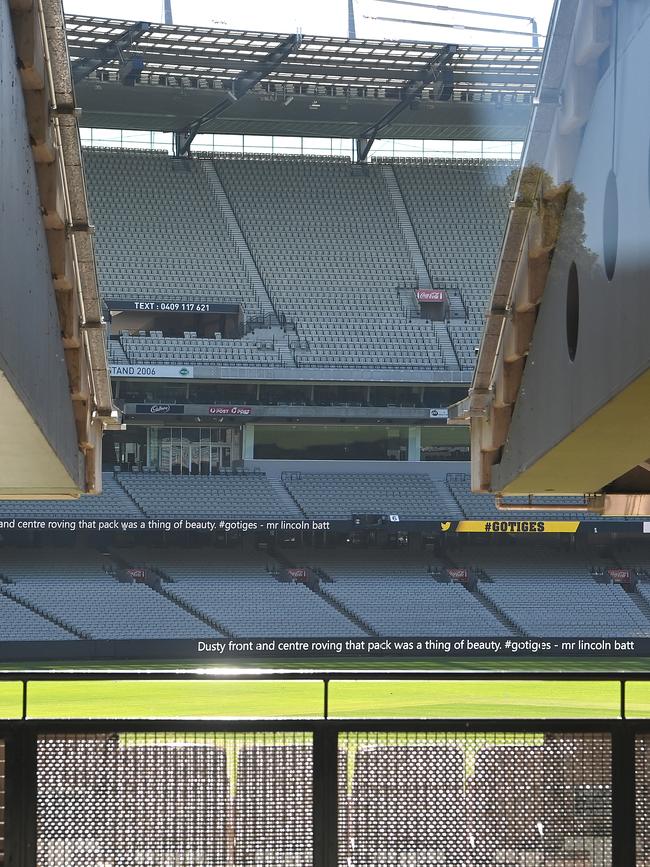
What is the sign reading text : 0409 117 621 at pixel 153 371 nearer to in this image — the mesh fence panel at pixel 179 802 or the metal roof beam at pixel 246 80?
the metal roof beam at pixel 246 80

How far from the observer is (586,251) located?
16.4 ft

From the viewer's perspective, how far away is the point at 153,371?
1640 inches

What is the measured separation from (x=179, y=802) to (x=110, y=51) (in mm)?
37142

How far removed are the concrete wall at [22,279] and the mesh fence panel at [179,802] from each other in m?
1.45

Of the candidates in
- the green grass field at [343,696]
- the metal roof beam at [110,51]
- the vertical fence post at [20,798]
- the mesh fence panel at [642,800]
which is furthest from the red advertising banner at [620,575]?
the vertical fence post at [20,798]

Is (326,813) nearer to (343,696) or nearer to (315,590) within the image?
(343,696)

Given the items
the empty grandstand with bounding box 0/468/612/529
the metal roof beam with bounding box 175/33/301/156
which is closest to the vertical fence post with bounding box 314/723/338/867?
the empty grandstand with bounding box 0/468/612/529

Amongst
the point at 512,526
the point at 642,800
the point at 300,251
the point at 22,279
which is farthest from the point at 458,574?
the point at 22,279

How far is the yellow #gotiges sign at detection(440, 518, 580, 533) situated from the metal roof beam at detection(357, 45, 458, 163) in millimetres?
14726

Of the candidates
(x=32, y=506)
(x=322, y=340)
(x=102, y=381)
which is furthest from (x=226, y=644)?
(x=102, y=381)

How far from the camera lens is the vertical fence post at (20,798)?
4805 mm

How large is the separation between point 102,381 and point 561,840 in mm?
4614

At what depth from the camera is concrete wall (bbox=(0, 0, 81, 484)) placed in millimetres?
4211

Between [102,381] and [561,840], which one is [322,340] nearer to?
[102,381]
